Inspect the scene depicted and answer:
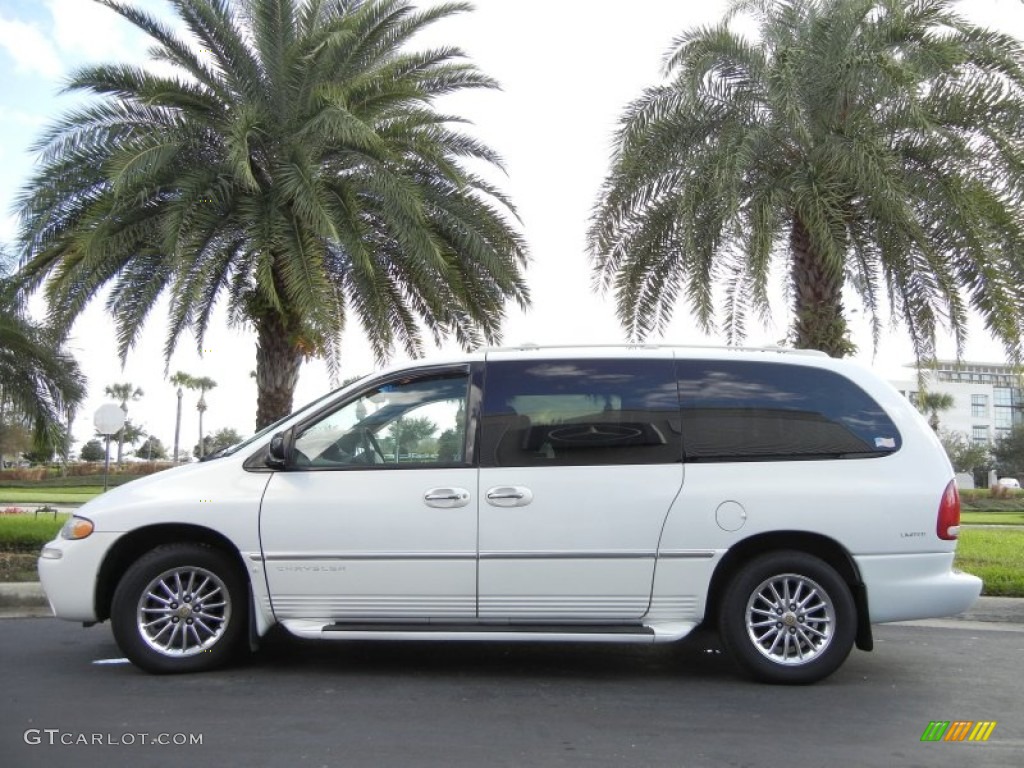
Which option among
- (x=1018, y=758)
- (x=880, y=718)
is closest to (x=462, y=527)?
(x=880, y=718)

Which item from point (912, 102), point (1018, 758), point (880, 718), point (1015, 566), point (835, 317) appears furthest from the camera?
point (835, 317)

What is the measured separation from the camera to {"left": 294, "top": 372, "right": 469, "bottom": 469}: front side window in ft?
20.1

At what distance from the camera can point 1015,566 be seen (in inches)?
418

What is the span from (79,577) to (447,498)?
2.26m

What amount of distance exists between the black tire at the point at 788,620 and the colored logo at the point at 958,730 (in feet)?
2.49

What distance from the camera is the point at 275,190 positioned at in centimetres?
1260

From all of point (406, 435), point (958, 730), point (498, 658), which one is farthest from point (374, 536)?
point (958, 730)

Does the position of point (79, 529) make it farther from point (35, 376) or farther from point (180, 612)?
point (35, 376)

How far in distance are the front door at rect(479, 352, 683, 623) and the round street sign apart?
1267cm

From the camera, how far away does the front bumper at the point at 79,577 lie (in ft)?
19.8

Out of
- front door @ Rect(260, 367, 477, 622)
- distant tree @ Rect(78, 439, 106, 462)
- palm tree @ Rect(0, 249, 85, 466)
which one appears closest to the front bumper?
front door @ Rect(260, 367, 477, 622)

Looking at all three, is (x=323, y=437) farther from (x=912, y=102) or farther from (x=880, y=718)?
(x=912, y=102)

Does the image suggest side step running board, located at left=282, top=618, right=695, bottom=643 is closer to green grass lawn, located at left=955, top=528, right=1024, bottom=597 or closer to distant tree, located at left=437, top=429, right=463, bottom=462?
distant tree, located at left=437, top=429, right=463, bottom=462

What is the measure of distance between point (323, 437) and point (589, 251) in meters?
8.91
